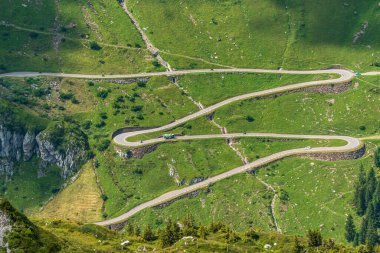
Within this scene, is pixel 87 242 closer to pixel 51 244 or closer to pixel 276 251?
pixel 51 244

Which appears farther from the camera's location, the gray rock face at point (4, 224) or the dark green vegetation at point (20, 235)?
the gray rock face at point (4, 224)

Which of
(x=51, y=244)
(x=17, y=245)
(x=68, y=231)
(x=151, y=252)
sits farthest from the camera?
(x=68, y=231)

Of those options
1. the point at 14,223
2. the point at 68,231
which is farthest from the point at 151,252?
the point at 14,223

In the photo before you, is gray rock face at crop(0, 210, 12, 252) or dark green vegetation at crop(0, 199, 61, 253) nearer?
dark green vegetation at crop(0, 199, 61, 253)

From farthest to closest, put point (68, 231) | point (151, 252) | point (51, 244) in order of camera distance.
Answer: point (68, 231), point (151, 252), point (51, 244)

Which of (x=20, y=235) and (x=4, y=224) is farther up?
(x=4, y=224)

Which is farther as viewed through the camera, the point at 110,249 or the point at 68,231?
the point at 68,231

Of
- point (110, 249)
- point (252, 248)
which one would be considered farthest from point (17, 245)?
point (252, 248)
